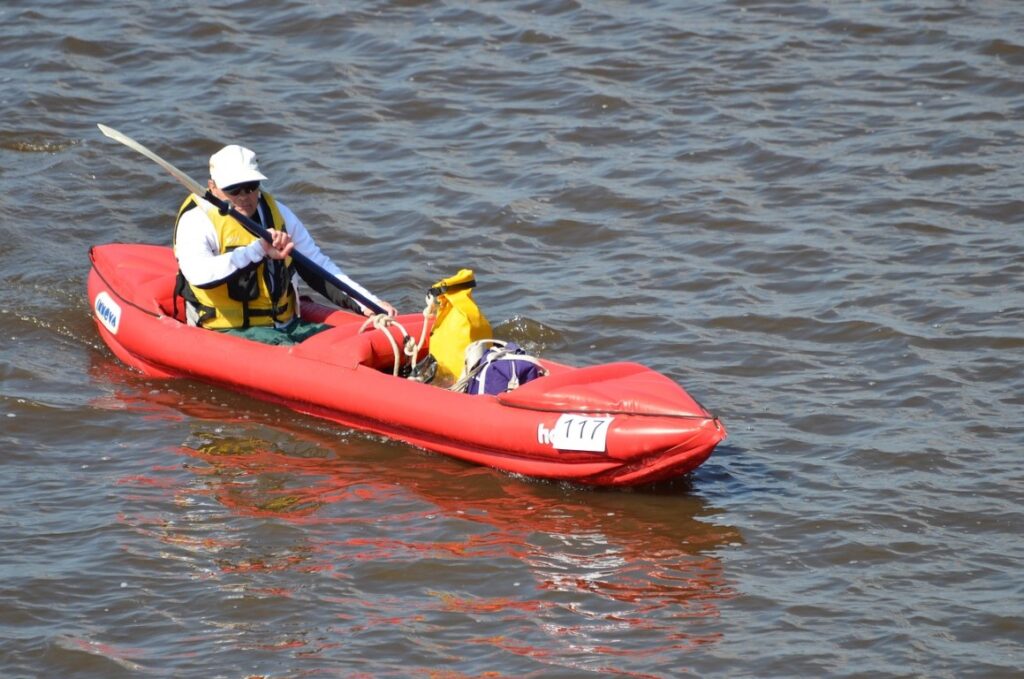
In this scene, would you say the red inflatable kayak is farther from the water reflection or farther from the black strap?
the black strap

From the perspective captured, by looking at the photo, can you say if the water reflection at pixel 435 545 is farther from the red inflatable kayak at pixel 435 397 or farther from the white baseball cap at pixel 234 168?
the white baseball cap at pixel 234 168

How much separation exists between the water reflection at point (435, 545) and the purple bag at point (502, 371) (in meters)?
0.34

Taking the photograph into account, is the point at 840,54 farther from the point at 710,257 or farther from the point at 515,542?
the point at 515,542

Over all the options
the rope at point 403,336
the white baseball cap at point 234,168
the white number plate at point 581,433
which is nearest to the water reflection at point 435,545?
the white number plate at point 581,433

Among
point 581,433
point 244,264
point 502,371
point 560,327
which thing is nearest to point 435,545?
point 581,433

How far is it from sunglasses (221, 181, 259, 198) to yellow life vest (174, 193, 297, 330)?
0.16 meters

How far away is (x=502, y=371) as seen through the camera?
20.3ft

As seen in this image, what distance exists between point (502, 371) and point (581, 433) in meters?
0.60

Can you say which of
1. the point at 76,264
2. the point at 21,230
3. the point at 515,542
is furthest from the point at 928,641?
the point at 21,230

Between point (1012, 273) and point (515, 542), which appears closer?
point (515, 542)

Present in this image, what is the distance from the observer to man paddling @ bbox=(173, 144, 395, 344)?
650 centimetres

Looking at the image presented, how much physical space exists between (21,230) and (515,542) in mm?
4662

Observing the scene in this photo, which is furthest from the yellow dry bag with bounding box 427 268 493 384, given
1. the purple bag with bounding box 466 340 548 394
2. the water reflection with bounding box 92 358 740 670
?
the water reflection with bounding box 92 358 740 670

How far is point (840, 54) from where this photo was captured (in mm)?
10656
